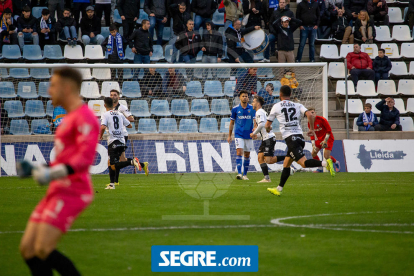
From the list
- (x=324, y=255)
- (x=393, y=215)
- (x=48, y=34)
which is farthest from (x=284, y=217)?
(x=48, y=34)

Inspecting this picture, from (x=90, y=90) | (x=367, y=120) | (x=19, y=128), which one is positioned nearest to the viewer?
(x=19, y=128)

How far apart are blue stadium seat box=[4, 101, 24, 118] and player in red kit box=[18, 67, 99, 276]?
14703mm

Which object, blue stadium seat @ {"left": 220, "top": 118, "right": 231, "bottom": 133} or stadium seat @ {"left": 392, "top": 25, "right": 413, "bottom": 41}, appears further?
stadium seat @ {"left": 392, "top": 25, "right": 413, "bottom": 41}

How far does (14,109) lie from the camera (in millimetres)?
17828

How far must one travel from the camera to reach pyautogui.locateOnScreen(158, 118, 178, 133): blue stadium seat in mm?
18425

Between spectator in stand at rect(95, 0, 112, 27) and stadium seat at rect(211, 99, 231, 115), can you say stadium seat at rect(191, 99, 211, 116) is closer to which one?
stadium seat at rect(211, 99, 231, 115)

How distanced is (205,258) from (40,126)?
13417 mm

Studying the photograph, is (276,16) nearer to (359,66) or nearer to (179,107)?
(359,66)

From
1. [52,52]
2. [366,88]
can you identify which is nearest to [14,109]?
[52,52]

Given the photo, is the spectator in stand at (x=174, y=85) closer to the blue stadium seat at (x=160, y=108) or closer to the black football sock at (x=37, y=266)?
the blue stadium seat at (x=160, y=108)

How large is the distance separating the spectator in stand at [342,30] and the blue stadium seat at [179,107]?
8.23 m

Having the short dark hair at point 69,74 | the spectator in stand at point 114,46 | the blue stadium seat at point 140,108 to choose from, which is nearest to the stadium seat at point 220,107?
the blue stadium seat at point 140,108

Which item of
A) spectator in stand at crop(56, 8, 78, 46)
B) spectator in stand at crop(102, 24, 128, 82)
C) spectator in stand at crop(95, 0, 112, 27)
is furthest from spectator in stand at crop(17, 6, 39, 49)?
spectator in stand at crop(102, 24, 128, 82)

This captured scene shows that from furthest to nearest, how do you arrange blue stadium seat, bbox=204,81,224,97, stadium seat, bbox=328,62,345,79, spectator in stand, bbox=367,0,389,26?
spectator in stand, bbox=367,0,389,26, stadium seat, bbox=328,62,345,79, blue stadium seat, bbox=204,81,224,97
